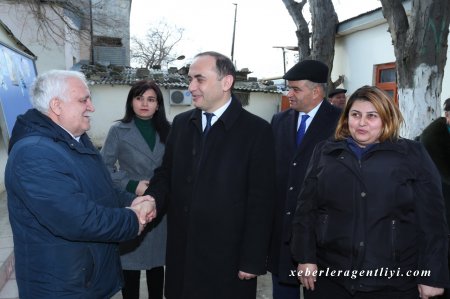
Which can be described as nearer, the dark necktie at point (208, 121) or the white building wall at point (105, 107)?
the dark necktie at point (208, 121)

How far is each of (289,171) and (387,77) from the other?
7907 millimetres

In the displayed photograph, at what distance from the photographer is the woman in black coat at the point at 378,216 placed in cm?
204

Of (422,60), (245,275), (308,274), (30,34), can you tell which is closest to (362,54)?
(422,60)

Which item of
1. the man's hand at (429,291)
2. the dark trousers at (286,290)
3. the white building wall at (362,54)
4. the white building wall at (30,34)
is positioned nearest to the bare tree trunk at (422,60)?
the white building wall at (362,54)

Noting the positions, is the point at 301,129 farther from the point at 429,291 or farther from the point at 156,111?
the point at 429,291

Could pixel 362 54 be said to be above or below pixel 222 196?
above

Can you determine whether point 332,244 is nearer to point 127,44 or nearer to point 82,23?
point 82,23

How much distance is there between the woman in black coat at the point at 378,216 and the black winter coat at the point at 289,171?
1.49 ft

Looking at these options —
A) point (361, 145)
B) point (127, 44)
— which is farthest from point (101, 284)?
point (127, 44)

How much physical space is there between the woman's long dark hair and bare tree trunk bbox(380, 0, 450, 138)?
3958 millimetres

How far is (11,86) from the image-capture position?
14.7 ft

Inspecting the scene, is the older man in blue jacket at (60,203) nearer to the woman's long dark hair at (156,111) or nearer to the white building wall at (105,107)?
the woman's long dark hair at (156,111)

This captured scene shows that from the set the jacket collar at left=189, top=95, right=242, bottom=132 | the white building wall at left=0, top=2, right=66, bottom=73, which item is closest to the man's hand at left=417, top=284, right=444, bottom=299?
the jacket collar at left=189, top=95, right=242, bottom=132

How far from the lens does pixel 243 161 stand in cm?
226
